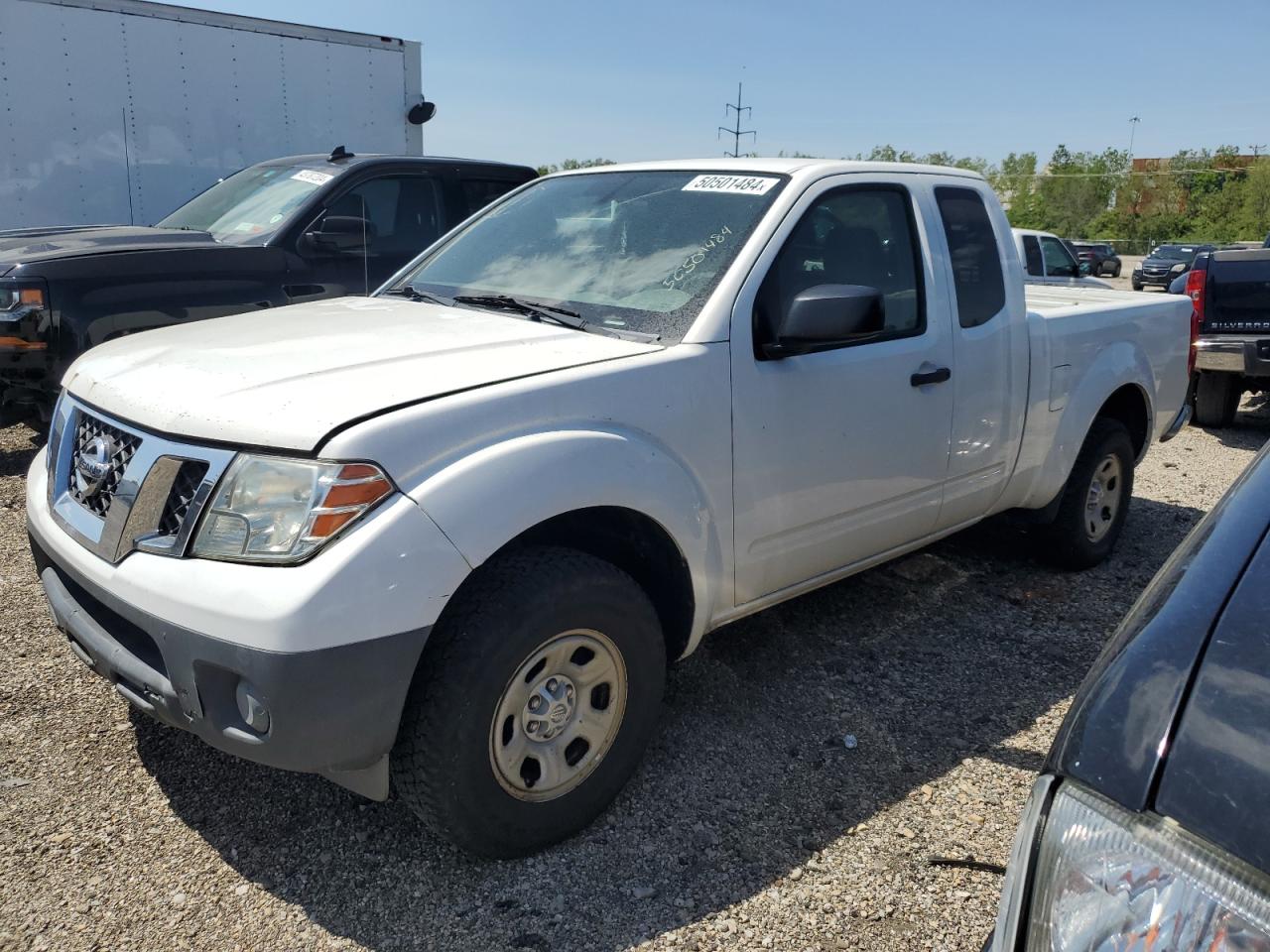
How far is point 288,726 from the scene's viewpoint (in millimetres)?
2172

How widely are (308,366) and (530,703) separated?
1043mm

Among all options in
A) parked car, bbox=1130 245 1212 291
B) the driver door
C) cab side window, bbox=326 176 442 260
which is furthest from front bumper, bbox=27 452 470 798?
parked car, bbox=1130 245 1212 291

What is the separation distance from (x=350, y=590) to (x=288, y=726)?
332 millimetres

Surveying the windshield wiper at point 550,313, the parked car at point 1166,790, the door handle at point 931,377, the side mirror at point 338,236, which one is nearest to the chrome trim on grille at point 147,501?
the windshield wiper at point 550,313

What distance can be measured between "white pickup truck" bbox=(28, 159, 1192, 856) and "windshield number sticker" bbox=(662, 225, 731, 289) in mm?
10

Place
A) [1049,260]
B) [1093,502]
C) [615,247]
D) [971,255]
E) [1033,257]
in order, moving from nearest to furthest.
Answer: [615,247]
[971,255]
[1093,502]
[1033,257]
[1049,260]

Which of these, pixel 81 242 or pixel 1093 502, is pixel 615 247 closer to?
pixel 1093 502

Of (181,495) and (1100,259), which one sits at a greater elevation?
(181,495)

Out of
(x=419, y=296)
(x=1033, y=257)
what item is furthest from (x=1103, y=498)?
(x=1033, y=257)

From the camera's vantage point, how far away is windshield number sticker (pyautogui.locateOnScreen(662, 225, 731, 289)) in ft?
10.4

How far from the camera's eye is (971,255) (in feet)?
13.1

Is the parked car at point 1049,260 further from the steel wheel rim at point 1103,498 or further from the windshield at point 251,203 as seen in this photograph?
the windshield at point 251,203

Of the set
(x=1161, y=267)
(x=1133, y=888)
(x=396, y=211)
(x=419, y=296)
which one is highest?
(x=396, y=211)

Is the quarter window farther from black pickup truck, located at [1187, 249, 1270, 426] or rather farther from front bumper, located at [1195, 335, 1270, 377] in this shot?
black pickup truck, located at [1187, 249, 1270, 426]
